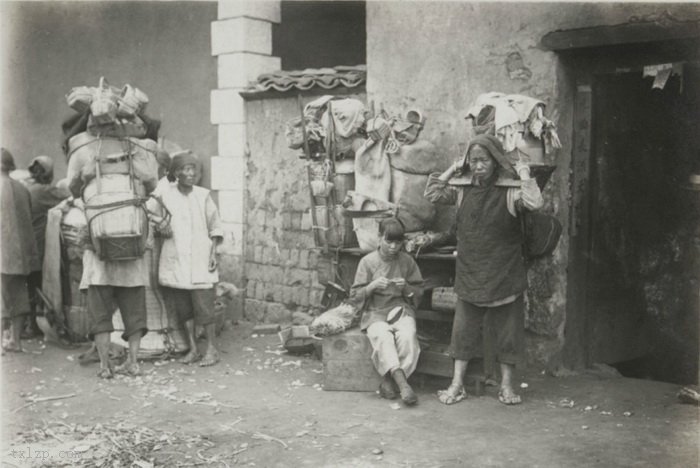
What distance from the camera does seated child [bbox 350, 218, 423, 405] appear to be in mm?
6156

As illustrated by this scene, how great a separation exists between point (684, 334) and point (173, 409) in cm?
453

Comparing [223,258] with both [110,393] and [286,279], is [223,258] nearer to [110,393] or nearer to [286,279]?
[286,279]

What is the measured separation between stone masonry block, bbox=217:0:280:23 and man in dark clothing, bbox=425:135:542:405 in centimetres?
415

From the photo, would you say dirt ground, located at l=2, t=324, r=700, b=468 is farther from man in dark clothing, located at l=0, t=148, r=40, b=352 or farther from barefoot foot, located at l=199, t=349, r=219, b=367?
man in dark clothing, located at l=0, t=148, r=40, b=352

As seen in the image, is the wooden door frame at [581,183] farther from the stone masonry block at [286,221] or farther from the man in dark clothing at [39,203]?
the man in dark clothing at [39,203]

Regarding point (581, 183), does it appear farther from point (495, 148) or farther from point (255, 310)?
point (255, 310)

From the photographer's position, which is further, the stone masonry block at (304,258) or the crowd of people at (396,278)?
the stone masonry block at (304,258)

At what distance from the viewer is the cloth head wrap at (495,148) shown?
5.83 m

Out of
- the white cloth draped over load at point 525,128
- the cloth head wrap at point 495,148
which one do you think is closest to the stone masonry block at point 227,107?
the white cloth draped over load at point 525,128

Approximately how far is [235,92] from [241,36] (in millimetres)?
629

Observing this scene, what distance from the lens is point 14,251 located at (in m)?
8.21

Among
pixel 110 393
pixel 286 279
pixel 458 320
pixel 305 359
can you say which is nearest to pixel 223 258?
pixel 286 279

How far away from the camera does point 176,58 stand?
10125 mm

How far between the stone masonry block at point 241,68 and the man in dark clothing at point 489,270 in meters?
3.90
